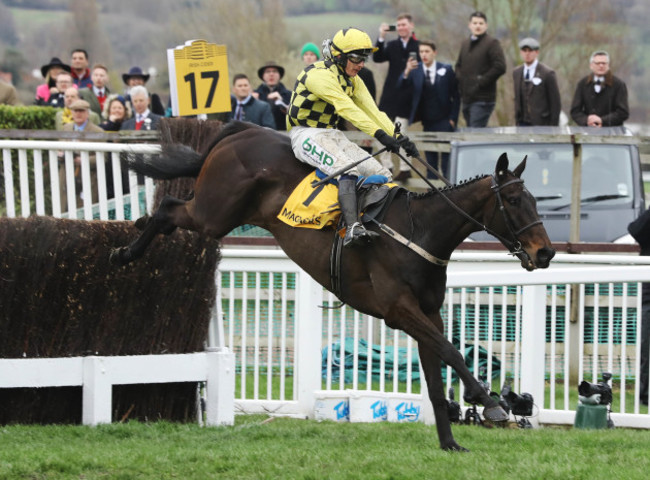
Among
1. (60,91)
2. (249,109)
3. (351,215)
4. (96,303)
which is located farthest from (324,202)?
(60,91)

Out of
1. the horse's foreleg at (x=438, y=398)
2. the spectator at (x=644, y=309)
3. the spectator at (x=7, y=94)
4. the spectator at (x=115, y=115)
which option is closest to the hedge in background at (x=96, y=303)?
the horse's foreleg at (x=438, y=398)

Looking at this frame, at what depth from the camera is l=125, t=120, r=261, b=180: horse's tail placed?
27.1 ft

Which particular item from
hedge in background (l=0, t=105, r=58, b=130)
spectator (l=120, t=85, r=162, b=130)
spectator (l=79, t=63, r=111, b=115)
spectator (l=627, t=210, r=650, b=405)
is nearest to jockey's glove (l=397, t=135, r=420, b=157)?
spectator (l=627, t=210, r=650, b=405)

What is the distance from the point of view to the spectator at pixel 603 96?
13.1m

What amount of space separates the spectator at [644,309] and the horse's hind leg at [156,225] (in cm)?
363

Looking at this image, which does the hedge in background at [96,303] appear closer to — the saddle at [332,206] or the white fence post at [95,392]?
the white fence post at [95,392]

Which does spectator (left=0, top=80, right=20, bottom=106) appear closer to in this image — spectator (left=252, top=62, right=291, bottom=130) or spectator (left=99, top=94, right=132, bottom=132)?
spectator (left=99, top=94, right=132, bottom=132)

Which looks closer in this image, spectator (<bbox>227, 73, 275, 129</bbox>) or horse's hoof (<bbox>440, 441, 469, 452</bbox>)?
horse's hoof (<bbox>440, 441, 469, 452</bbox>)

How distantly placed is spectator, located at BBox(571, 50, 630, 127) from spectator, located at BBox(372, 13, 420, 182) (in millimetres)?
2068

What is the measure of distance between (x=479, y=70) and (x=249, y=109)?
2.84 metres

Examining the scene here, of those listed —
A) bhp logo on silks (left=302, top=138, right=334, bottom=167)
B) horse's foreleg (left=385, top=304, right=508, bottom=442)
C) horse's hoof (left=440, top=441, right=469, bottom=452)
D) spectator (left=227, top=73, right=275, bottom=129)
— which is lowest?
horse's hoof (left=440, top=441, right=469, bottom=452)

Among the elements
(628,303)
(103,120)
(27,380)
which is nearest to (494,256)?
(628,303)

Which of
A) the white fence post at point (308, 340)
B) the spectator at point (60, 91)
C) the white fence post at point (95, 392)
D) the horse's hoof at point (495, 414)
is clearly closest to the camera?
the horse's hoof at point (495, 414)

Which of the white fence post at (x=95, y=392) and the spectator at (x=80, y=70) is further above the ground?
the spectator at (x=80, y=70)
